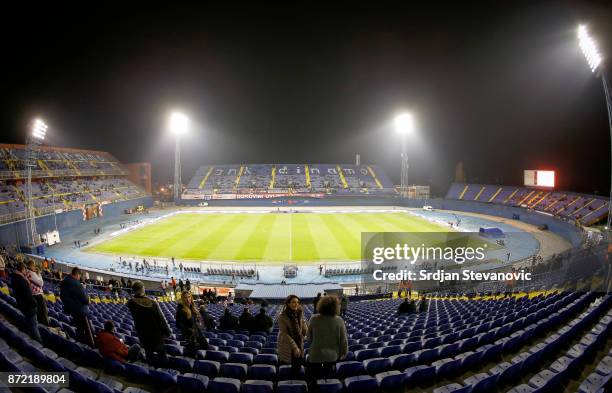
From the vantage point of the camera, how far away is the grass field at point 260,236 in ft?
104

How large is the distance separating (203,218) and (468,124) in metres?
53.9

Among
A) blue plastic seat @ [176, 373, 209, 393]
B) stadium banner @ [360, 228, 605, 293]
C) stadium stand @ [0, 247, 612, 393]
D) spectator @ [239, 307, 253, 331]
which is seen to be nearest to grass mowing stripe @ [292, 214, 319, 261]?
stadium banner @ [360, 228, 605, 293]

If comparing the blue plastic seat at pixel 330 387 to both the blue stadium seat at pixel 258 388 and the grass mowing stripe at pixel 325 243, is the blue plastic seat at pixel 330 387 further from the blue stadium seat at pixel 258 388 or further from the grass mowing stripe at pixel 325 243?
the grass mowing stripe at pixel 325 243

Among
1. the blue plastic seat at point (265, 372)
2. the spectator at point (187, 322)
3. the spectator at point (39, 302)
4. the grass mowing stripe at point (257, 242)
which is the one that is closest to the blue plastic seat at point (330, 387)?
the blue plastic seat at point (265, 372)

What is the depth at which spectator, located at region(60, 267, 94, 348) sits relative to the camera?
6.22 m

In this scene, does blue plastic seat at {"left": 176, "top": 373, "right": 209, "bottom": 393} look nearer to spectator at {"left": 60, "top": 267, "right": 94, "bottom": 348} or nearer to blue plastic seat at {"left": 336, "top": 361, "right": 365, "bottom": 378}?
blue plastic seat at {"left": 336, "top": 361, "right": 365, "bottom": 378}

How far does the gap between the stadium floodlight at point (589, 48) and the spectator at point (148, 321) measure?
1225 inches

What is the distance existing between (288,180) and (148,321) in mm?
79413

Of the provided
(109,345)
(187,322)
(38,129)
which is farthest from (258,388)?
(38,129)

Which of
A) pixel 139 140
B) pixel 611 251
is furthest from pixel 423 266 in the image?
pixel 139 140

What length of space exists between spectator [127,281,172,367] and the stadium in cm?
3

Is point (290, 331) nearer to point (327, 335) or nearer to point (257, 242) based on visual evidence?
point (327, 335)

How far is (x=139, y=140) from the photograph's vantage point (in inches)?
3135

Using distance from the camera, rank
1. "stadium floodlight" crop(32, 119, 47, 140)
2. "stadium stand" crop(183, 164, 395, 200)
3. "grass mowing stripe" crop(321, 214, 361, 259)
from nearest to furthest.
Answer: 1. "grass mowing stripe" crop(321, 214, 361, 259)
2. "stadium floodlight" crop(32, 119, 47, 140)
3. "stadium stand" crop(183, 164, 395, 200)
